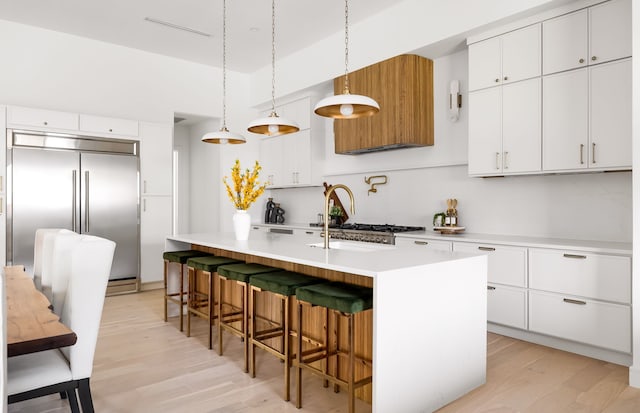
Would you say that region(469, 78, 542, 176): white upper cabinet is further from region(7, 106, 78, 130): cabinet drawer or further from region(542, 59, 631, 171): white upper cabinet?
region(7, 106, 78, 130): cabinet drawer

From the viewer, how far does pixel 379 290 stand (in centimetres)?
203

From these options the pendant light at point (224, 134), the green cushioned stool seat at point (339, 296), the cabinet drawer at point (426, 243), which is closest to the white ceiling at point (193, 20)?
the pendant light at point (224, 134)

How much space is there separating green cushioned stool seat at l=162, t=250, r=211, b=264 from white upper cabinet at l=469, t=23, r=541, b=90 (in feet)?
9.87

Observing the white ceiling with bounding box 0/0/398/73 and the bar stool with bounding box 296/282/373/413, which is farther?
the white ceiling with bounding box 0/0/398/73

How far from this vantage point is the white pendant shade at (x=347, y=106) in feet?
9.09

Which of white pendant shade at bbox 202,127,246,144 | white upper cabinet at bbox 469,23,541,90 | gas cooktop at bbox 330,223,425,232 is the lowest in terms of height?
gas cooktop at bbox 330,223,425,232

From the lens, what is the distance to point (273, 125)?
3.47m

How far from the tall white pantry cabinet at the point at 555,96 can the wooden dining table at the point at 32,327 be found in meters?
3.50

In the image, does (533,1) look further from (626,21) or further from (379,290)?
(379,290)

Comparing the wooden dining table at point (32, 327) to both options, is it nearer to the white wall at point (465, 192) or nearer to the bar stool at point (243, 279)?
the bar stool at point (243, 279)

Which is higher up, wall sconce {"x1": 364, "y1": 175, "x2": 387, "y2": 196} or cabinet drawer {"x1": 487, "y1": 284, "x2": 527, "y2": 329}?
wall sconce {"x1": 364, "y1": 175, "x2": 387, "y2": 196}

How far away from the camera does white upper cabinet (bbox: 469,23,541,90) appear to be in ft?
11.8

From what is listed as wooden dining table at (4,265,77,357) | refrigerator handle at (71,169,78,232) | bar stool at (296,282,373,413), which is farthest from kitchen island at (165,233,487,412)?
refrigerator handle at (71,169,78,232)

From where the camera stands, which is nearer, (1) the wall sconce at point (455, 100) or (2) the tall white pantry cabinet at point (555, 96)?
(2) the tall white pantry cabinet at point (555, 96)
